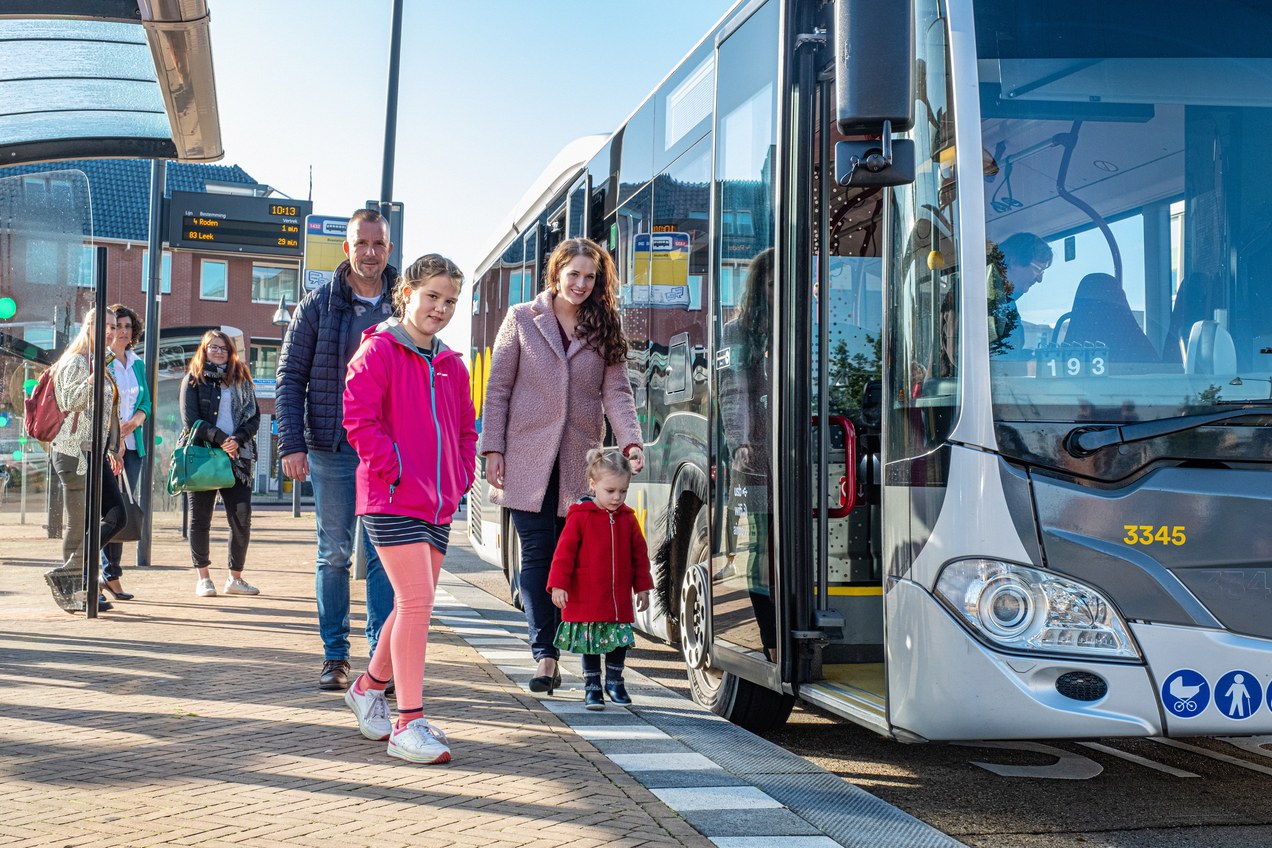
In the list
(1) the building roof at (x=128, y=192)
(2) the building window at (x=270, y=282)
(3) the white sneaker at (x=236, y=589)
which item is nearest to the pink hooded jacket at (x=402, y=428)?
(3) the white sneaker at (x=236, y=589)

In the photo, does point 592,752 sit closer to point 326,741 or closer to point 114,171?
point 326,741

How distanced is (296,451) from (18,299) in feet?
9.21

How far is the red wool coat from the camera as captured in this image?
19.5 feet

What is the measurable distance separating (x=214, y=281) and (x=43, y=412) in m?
48.9

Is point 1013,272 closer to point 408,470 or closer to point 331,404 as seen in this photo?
point 408,470

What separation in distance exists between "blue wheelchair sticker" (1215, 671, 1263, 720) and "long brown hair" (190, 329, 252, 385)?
8223 mm

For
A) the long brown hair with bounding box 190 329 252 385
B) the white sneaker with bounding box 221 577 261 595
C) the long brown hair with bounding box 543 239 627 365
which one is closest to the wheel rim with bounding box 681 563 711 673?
the long brown hair with bounding box 543 239 627 365

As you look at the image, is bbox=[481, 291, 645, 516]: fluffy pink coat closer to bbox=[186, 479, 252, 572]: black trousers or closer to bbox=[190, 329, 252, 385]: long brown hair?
bbox=[186, 479, 252, 572]: black trousers

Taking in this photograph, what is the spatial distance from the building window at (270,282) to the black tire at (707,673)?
168ft

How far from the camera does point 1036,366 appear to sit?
14.0 feet

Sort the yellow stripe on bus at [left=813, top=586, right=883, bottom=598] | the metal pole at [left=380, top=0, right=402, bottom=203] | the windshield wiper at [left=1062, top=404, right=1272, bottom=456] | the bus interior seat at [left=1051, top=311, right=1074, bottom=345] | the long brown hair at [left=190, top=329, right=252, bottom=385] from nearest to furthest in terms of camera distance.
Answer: the windshield wiper at [left=1062, top=404, right=1272, bottom=456] → the bus interior seat at [left=1051, top=311, right=1074, bottom=345] → the yellow stripe on bus at [left=813, top=586, right=883, bottom=598] → the long brown hair at [left=190, top=329, right=252, bottom=385] → the metal pole at [left=380, top=0, right=402, bottom=203]

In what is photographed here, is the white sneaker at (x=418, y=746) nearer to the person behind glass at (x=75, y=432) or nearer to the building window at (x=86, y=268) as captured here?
the person behind glass at (x=75, y=432)

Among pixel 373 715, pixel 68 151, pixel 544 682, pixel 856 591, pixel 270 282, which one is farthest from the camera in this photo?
pixel 270 282

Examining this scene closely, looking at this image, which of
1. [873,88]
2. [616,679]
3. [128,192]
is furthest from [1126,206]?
[128,192]
